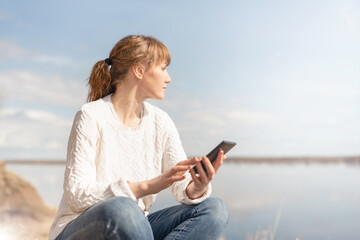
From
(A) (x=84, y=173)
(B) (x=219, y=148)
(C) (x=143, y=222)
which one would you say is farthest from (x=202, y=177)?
(A) (x=84, y=173)

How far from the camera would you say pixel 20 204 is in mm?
4363

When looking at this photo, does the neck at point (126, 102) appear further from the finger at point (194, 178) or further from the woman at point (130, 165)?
the finger at point (194, 178)

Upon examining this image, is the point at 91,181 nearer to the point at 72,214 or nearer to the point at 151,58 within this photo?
the point at 72,214

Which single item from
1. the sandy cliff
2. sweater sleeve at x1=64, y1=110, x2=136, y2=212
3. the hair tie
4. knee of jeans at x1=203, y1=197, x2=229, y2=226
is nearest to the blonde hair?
the hair tie

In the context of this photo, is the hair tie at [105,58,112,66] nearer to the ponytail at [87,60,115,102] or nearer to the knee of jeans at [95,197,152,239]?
the ponytail at [87,60,115,102]

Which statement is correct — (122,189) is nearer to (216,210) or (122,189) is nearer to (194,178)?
(194,178)

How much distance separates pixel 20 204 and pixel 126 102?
10.7ft

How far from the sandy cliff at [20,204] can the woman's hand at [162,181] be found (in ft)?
9.87

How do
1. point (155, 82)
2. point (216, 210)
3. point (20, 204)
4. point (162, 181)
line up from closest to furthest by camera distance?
point (162, 181), point (216, 210), point (155, 82), point (20, 204)

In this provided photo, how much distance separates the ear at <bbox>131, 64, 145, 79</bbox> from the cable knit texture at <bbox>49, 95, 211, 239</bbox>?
138 mm

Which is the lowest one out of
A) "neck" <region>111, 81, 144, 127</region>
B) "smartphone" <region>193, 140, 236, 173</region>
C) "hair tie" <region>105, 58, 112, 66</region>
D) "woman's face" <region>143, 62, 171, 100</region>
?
"smartphone" <region>193, 140, 236, 173</region>

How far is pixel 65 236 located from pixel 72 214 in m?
0.10

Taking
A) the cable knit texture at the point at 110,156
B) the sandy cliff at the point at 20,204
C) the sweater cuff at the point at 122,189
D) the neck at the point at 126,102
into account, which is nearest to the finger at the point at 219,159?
the cable knit texture at the point at 110,156

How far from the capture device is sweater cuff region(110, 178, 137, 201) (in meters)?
1.30
